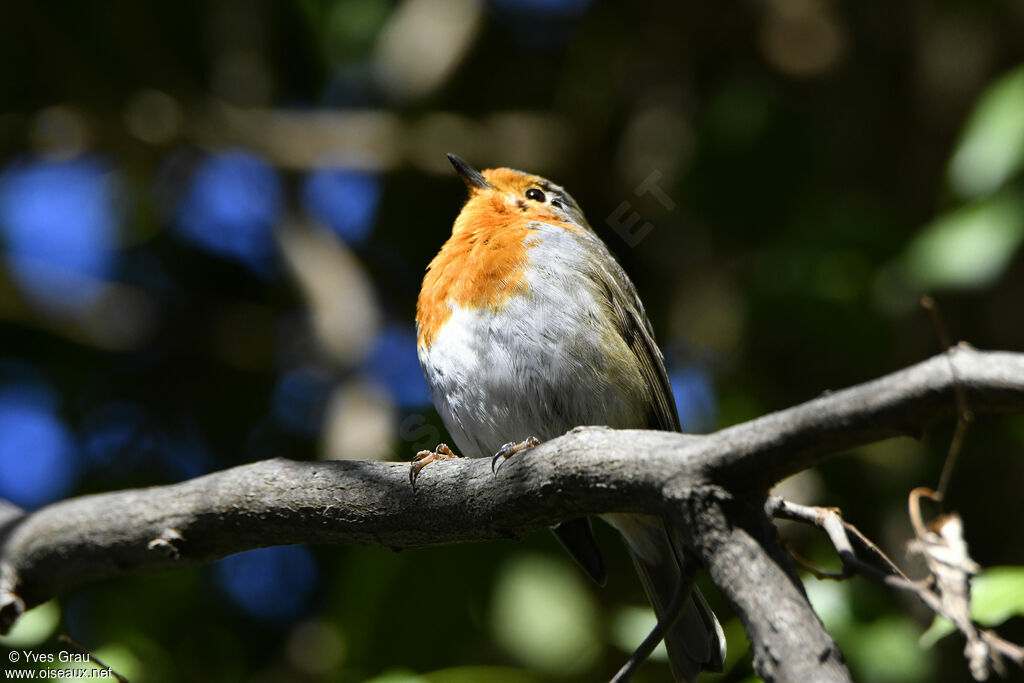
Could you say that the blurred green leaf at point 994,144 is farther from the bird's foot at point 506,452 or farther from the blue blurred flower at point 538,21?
the blue blurred flower at point 538,21

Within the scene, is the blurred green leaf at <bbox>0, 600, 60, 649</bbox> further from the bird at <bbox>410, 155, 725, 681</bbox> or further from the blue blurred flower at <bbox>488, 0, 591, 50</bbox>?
the blue blurred flower at <bbox>488, 0, 591, 50</bbox>

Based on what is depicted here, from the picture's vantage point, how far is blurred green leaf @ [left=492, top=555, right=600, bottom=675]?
3.56 metres

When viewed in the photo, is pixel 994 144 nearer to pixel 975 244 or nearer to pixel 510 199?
pixel 975 244

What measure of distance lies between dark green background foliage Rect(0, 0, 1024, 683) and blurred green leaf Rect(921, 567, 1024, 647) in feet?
3.48

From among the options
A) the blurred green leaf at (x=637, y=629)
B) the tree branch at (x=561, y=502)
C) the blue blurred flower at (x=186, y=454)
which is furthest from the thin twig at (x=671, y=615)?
the blue blurred flower at (x=186, y=454)

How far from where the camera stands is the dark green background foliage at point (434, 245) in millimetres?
3840

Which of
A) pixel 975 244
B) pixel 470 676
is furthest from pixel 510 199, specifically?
pixel 470 676

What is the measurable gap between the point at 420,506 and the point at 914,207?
143 inches

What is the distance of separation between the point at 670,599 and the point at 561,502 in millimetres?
928

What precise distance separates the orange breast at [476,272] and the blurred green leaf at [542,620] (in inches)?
37.3

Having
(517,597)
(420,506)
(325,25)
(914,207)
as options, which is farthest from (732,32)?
(420,506)

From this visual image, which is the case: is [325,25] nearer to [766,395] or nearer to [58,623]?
[766,395]

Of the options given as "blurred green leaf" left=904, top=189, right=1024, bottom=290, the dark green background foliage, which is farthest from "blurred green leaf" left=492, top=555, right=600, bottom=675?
"blurred green leaf" left=904, top=189, right=1024, bottom=290

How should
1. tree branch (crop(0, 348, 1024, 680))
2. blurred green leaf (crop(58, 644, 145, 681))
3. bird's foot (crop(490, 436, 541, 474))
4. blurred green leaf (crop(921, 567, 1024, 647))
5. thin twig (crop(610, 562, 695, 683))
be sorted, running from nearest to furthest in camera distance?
A: tree branch (crop(0, 348, 1024, 680)) → thin twig (crop(610, 562, 695, 683)) → blurred green leaf (crop(921, 567, 1024, 647)) → bird's foot (crop(490, 436, 541, 474)) → blurred green leaf (crop(58, 644, 145, 681))
